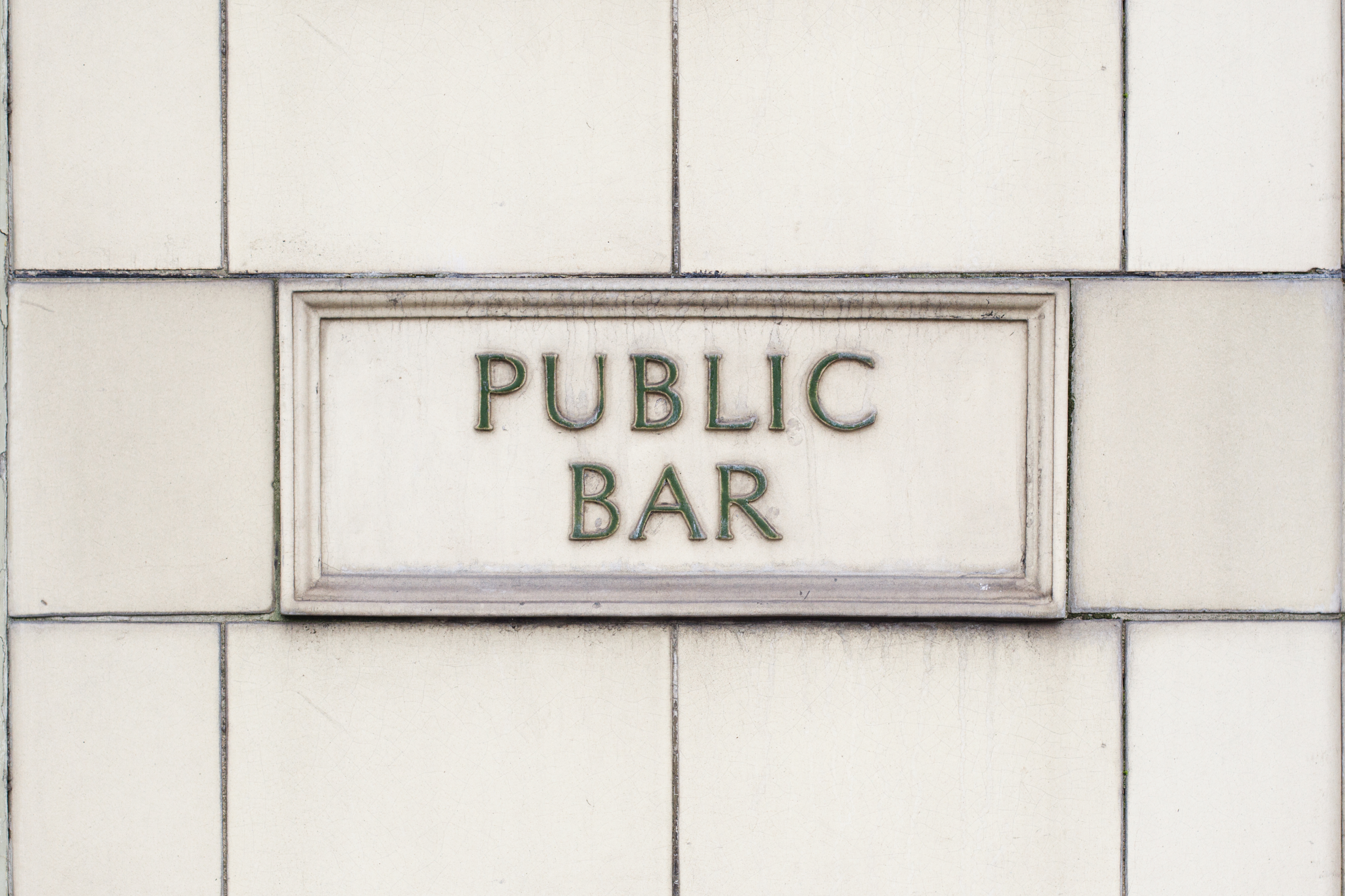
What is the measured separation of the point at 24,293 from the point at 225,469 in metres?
0.66

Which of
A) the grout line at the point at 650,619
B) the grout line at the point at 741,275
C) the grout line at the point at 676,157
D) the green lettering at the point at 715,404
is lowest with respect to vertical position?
the grout line at the point at 650,619

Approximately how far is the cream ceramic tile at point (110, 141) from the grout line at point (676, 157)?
1.14 meters

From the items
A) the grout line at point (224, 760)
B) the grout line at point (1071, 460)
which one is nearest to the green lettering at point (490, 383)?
the grout line at point (224, 760)

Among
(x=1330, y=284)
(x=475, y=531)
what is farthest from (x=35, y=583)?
(x=1330, y=284)

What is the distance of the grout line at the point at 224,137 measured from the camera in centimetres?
241

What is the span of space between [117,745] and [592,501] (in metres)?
1.34

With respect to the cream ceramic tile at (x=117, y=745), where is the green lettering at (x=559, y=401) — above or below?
above

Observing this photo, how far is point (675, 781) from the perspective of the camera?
2439 millimetres

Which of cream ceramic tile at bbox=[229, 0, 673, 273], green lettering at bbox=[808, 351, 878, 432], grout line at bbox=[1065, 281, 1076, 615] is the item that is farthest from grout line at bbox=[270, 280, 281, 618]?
grout line at bbox=[1065, 281, 1076, 615]

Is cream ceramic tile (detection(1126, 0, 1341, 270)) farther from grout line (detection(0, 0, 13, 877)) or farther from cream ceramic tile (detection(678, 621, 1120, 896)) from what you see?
grout line (detection(0, 0, 13, 877))

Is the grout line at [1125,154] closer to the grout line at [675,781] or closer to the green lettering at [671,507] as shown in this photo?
the green lettering at [671,507]

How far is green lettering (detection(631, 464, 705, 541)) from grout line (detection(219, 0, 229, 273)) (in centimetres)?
121

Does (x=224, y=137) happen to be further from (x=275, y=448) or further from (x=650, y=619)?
(x=650, y=619)

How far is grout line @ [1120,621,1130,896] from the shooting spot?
2.43 metres
